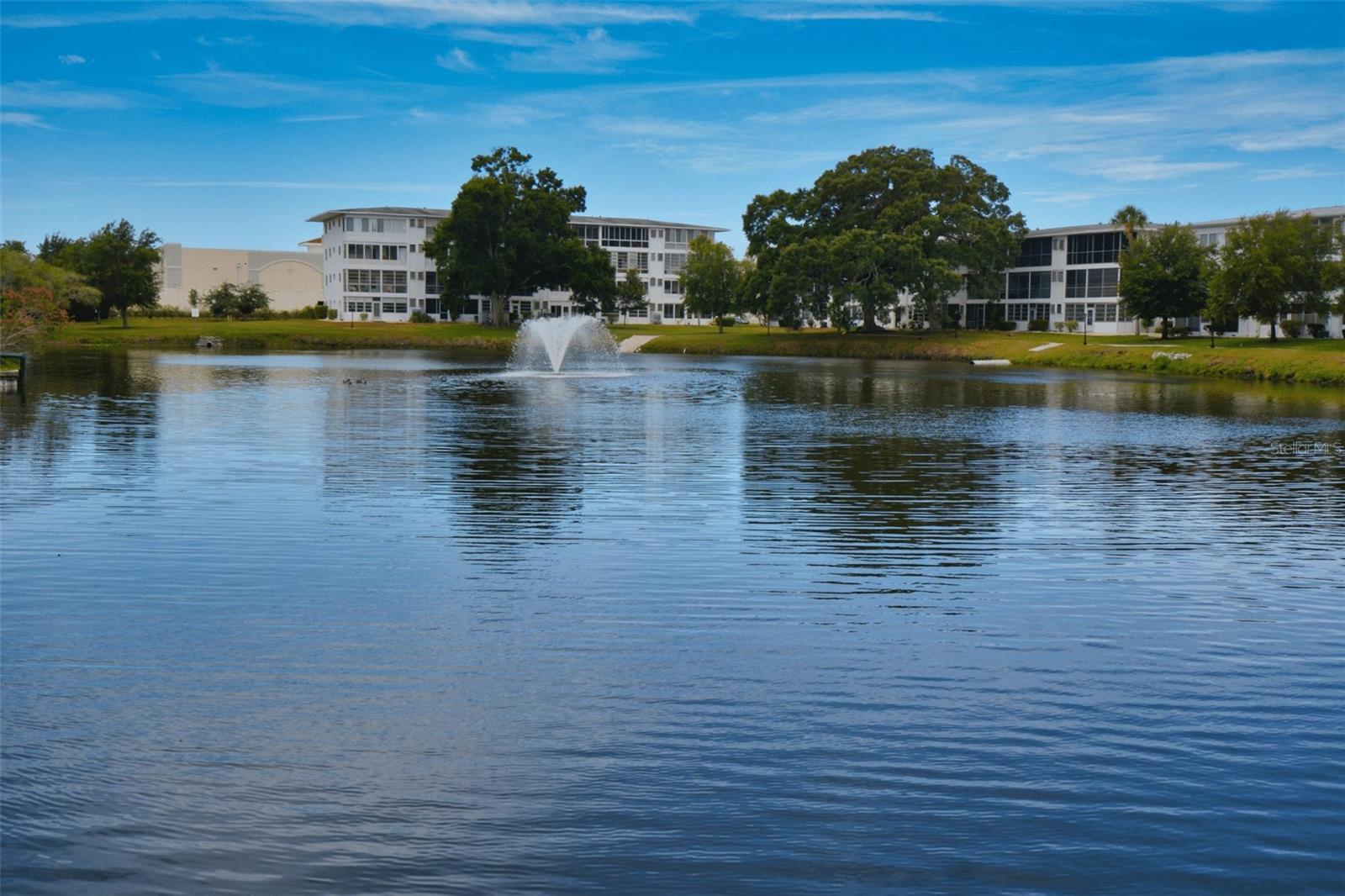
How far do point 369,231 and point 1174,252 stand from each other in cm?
7744

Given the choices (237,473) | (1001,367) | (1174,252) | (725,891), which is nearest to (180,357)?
(1001,367)

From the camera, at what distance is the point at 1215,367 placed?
7481cm

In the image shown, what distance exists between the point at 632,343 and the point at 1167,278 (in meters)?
42.6

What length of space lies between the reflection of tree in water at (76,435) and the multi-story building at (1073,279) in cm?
7761

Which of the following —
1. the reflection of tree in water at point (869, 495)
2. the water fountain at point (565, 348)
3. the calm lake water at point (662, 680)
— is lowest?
the calm lake water at point (662, 680)

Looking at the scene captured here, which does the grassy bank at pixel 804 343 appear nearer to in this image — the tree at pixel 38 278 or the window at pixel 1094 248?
the tree at pixel 38 278

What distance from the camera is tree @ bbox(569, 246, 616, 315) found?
117000mm

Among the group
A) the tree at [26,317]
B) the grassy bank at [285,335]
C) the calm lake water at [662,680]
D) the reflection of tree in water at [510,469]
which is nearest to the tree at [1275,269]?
the grassy bank at [285,335]

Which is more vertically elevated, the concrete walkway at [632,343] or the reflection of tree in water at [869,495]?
the concrete walkway at [632,343]

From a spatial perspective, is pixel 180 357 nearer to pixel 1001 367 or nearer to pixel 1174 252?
pixel 1001 367

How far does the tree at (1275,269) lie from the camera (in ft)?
274

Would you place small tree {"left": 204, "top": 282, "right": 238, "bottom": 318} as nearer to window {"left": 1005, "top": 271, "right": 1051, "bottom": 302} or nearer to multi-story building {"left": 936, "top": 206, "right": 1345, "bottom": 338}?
multi-story building {"left": 936, "top": 206, "right": 1345, "bottom": 338}

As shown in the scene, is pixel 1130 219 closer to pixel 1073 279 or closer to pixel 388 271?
pixel 1073 279

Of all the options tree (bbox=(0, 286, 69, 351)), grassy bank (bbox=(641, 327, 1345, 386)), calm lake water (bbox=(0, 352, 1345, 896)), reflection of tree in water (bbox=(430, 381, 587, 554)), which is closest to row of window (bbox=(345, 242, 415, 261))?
grassy bank (bbox=(641, 327, 1345, 386))
